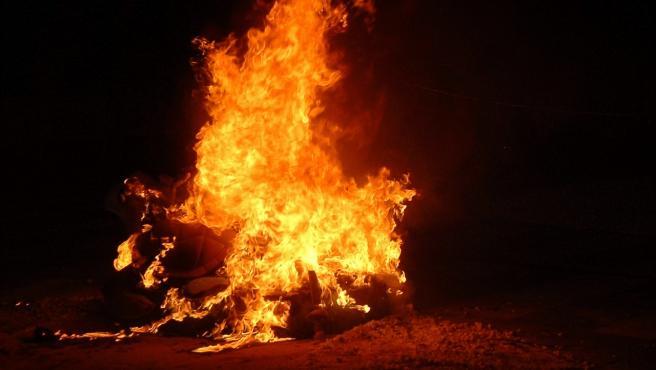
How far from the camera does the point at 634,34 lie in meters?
20.6

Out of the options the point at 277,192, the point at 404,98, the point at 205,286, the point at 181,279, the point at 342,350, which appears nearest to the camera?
the point at 342,350

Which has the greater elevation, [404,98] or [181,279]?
[404,98]

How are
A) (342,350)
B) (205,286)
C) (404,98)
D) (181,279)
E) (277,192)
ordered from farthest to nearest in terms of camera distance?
1. (404,98)
2. (181,279)
3. (277,192)
4. (205,286)
5. (342,350)

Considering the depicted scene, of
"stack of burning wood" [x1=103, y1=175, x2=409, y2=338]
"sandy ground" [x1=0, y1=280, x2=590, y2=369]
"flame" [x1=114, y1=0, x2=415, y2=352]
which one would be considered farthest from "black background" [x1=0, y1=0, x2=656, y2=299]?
"sandy ground" [x1=0, y1=280, x2=590, y2=369]

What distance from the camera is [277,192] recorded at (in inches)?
316

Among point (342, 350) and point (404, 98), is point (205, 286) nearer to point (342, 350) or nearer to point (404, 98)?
point (342, 350)

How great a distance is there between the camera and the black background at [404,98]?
57.0ft

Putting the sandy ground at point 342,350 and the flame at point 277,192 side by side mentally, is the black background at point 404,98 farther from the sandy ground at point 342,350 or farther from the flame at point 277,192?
the sandy ground at point 342,350

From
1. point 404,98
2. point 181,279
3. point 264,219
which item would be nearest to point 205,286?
point 181,279

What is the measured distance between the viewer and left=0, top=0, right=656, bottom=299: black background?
17.4 meters

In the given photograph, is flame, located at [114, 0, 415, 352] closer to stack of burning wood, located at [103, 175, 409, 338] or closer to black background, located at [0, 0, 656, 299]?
stack of burning wood, located at [103, 175, 409, 338]

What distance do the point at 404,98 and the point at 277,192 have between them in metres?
10.8

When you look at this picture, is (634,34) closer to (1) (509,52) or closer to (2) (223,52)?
(1) (509,52)

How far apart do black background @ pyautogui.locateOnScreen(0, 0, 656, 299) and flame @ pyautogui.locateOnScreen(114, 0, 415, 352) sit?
7272mm
